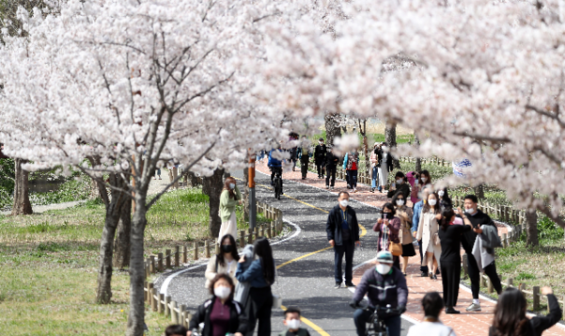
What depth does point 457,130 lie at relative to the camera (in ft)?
24.4

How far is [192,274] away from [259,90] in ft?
35.6

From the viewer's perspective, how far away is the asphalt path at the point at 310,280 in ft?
42.6

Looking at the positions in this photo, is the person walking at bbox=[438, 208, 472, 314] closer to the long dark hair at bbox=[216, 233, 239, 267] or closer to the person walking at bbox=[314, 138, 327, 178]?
the long dark hair at bbox=[216, 233, 239, 267]

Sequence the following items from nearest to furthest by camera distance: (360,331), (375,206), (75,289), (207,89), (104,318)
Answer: (360,331), (207,89), (104,318), (75,289), (375,206)

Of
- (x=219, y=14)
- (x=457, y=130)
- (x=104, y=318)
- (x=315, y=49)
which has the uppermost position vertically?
(x=219, y=14)

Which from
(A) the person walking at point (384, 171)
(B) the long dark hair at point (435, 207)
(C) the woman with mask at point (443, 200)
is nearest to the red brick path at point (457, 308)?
(B) the long dark hair at point (435, 207)

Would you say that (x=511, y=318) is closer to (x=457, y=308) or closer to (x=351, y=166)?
(x=457, y=308)

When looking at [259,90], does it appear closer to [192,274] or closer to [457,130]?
[457,130]

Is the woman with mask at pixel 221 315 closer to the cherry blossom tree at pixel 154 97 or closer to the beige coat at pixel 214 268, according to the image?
the beige coat at pixel 214 268

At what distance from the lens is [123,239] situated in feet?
62.0

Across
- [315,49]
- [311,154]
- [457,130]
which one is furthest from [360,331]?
[311,154]

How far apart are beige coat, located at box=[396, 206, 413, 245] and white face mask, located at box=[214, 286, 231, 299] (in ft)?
27.1

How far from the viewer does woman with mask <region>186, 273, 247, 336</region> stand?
8375 mm

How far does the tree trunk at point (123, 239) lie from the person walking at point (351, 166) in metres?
13.2
